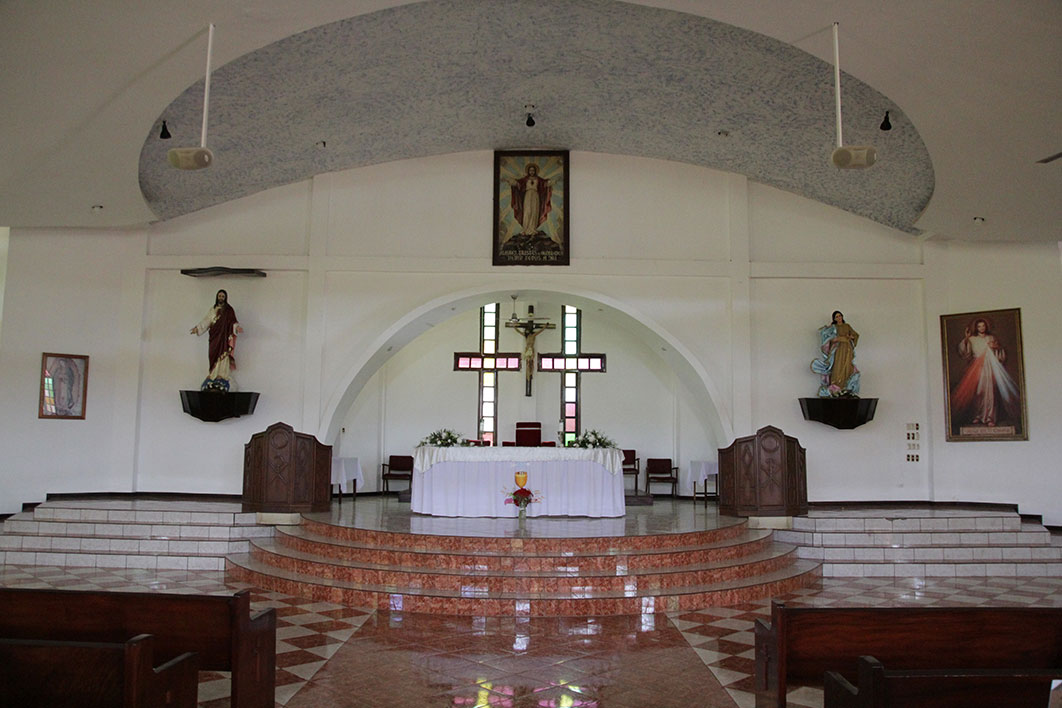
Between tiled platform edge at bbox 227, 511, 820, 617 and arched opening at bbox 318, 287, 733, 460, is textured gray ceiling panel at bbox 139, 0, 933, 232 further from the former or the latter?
tiled platform edge at bbox 227, 511, 820, 617

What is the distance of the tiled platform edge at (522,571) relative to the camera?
6535mm

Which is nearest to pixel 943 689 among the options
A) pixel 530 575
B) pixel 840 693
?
pixel 840 693

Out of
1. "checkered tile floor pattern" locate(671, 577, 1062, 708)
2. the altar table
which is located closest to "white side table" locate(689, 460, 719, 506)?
the altar table

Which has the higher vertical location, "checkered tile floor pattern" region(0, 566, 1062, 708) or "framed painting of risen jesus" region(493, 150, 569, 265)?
"framed painting of risen jesus" region(493, 150, 569, 265)

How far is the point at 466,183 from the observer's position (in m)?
10.8

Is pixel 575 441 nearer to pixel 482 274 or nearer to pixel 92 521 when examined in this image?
pixel 482 274

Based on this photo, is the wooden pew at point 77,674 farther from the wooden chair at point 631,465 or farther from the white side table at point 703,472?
the wooden chair at point 631,465

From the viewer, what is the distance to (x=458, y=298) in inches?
412

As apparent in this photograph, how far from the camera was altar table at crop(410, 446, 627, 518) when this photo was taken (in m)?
9.62

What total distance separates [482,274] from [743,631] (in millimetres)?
6005

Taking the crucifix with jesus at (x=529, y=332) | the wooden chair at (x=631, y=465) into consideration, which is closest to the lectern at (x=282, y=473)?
the crucifix with jesus at (x=529, y=332)

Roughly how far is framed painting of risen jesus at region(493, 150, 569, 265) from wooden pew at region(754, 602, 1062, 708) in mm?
7389

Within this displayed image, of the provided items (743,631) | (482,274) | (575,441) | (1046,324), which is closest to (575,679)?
(743,631)

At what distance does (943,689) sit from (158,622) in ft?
10.2
